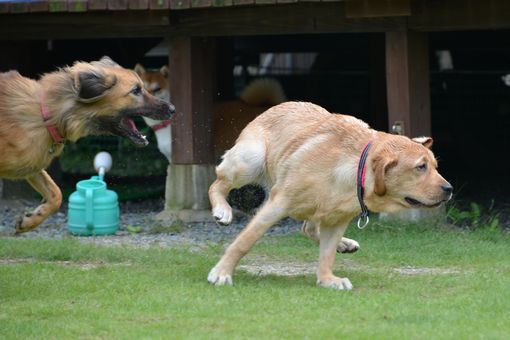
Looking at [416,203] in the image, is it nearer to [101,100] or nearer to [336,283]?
[336,283]

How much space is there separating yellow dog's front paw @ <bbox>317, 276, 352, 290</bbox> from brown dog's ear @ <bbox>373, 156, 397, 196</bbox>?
715 millimetres

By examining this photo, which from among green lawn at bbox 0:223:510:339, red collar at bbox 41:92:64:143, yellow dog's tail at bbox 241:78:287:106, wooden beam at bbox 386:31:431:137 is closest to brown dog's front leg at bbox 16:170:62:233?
green lawn at bbox 0:223:510:339

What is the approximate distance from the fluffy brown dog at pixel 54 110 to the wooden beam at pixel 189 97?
10.7ft

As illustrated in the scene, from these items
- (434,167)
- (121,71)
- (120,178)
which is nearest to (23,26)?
(120,178)

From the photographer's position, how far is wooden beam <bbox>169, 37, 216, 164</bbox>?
443 inches

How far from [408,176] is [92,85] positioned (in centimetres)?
248

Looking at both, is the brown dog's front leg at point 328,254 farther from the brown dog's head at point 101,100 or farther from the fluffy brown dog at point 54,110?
the fluffy brown dog at point 54,110

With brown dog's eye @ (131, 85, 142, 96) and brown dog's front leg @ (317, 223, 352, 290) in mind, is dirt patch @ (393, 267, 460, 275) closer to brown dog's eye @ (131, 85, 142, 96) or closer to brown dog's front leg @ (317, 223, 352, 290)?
brown dog's front leg @ (317, 223, 352, 290)

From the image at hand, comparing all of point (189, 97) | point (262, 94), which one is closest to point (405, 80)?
point (189, 97)

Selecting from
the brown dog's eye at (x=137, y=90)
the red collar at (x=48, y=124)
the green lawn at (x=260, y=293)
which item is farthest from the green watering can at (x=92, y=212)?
the red collar at (x=48, y=124)

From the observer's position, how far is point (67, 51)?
14.3 meters

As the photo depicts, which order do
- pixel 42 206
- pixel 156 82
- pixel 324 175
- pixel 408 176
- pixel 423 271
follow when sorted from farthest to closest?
pixel 156 82 < pixel 42 206 < pixel 423 271 < pixel 324 175 < pixel 408 176

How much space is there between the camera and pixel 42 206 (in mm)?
8164

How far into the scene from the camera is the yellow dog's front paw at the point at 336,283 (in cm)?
710
